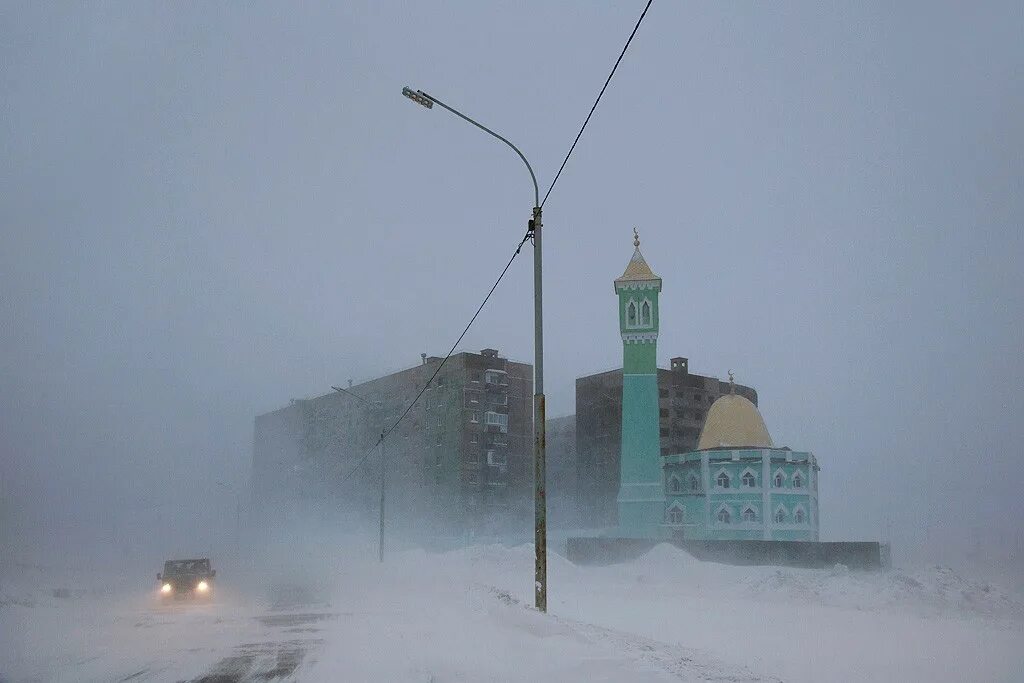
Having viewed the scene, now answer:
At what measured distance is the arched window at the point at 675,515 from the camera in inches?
2327

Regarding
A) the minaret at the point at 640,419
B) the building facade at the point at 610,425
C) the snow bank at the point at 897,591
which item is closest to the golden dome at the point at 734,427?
the minaret at the point at 640,419

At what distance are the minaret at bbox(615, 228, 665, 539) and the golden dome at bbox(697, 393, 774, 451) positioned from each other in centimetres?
556

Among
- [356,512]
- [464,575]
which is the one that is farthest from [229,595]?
[356,512]

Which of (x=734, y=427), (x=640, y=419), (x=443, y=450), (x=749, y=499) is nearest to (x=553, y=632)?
(x=640, y=419)

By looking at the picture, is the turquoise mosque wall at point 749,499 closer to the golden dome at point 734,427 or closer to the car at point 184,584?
the golden dome at point 734,427

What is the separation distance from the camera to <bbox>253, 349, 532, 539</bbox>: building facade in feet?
285

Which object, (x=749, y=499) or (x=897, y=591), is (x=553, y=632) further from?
(x=749, y=499)

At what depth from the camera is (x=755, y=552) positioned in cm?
4978

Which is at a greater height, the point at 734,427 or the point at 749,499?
the point at 734,427

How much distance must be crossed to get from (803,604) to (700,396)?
2415 inches

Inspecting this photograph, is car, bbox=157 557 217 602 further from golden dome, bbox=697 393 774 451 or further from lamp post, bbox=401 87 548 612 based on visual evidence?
golden dome, bbox=697 393 774 451

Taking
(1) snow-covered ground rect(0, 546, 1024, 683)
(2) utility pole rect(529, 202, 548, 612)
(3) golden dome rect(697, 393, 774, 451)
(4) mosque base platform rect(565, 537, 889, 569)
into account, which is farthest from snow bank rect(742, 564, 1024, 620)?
(2) utility pole rect(529, 202, 548, 612)

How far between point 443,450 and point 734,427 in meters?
36.9

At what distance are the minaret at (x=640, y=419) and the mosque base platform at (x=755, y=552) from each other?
1.49 m
